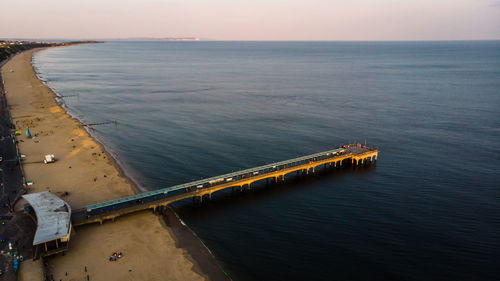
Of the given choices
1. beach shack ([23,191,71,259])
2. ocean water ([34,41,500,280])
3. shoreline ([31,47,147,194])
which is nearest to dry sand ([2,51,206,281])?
shoreline ([31,47,147,194])

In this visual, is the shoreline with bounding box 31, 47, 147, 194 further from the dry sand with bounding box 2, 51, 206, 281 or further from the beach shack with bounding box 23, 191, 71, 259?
the beach shack with bounding box 23, 191, 71, 259

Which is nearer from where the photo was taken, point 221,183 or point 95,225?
point 95,225

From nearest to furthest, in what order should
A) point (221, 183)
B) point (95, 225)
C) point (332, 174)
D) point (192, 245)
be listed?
point (192, 245)
point (95, 225)
point (221, 183)
point (332, 174)

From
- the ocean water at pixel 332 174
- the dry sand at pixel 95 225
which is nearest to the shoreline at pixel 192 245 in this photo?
the dry sand at pixel 95 225

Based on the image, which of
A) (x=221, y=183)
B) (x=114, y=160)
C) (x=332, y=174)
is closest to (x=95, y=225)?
(x=221, y=183)

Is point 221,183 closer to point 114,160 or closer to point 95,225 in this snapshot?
point 95,225

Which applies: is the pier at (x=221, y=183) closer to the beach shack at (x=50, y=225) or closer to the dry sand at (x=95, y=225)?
the dry sand at (x=95, y=225)
